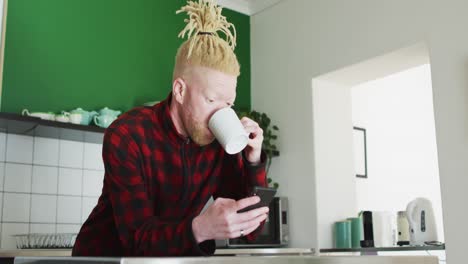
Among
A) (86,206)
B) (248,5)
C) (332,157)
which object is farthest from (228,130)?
(248,5)

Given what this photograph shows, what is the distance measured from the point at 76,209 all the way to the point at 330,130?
179 centimetres

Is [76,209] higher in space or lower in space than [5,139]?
lower

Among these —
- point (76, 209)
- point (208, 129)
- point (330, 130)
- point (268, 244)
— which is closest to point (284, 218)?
point (268, 244)

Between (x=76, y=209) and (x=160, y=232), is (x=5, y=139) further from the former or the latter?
(x=160, y=232)

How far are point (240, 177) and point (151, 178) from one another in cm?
19

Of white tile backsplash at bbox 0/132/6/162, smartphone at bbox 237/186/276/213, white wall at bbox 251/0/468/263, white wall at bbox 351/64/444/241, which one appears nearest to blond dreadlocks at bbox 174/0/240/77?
smartphone at bbox 237/186/276/213

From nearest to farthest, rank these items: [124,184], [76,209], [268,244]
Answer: [124,184]
[76,209]
[268,244]

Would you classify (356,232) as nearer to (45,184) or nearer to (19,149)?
(45,184)

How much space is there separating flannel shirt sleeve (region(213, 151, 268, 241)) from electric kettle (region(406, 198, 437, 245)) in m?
2.76

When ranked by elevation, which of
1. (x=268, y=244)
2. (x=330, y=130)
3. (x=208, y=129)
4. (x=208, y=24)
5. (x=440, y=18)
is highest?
(x=440, y=18)

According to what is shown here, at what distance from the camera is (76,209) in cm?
338

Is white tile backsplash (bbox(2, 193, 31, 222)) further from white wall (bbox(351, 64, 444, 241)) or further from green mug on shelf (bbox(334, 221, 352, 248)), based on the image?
white wall (bbox(351, 64, 444, 241))

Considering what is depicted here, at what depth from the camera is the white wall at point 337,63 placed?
2990 mm

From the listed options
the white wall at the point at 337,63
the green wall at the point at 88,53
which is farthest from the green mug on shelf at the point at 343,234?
the green wall at the point at 88,53
